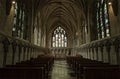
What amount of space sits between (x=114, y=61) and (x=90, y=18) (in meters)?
7.83

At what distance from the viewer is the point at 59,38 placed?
113 feet

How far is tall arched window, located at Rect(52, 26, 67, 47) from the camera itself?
3419cm

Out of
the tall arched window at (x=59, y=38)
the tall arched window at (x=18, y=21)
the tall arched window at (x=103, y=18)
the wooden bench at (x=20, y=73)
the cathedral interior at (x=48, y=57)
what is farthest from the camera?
the tall arched window at (x=59, y=38)

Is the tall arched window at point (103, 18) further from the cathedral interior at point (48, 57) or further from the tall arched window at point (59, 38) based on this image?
the tall arched window at point (59, 38)

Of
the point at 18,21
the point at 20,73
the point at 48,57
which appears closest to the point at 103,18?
the point at 48,57

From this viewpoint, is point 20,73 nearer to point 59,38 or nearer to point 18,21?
point 18,21

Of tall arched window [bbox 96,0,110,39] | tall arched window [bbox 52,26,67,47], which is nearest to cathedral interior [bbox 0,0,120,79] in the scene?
tall arched window [bbox 96,0,110,39]

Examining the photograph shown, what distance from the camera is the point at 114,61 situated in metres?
8.95

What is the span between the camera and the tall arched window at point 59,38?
34.2 m

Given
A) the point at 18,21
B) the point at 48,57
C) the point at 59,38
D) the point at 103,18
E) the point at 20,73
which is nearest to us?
the point at 20,73

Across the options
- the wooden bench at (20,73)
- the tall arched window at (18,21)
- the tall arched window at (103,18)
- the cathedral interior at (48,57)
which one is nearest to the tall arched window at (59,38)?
the cathedral interior at (48,57)

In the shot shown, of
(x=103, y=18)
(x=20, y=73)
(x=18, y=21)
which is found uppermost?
(x=103, y=18)

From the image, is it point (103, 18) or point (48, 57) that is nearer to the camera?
point (103, 18)

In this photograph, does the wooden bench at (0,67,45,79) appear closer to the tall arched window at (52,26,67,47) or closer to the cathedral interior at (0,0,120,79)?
the cathedral interior at (0,0,120,79)
